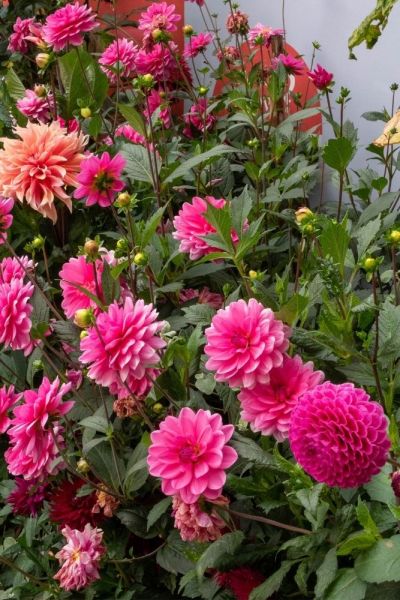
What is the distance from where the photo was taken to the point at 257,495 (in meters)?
0.74

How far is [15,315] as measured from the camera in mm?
853

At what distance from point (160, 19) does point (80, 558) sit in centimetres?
99

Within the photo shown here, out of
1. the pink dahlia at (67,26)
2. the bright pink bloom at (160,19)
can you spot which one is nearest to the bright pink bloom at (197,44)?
the bright pink bloom at (160,19)

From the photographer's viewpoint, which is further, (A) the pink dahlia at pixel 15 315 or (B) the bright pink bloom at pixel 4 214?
(B) the bright pink bloom at pixel 4 214

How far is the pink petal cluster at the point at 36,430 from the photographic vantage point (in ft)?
2.60

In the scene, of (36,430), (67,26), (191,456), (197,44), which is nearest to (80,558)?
(36,430)

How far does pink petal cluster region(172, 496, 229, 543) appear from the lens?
0.65 meters

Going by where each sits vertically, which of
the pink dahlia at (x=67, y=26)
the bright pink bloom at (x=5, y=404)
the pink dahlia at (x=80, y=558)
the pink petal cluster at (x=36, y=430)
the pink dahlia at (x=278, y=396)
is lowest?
the pink dahlia at (x=80, y=558)

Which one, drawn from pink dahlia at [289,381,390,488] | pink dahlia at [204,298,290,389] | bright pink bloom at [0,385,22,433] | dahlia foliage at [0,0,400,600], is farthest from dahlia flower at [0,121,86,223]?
pink dahlia at [289,381,390,488]

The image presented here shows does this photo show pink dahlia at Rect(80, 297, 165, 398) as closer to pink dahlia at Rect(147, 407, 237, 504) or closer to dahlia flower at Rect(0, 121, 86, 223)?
pink dahlia at Rect(147, 407, 237, 504)

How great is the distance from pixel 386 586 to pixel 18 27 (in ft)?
4.79

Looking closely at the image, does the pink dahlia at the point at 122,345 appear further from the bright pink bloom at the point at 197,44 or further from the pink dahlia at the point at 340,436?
the bright pink bloom at the point at 197,44

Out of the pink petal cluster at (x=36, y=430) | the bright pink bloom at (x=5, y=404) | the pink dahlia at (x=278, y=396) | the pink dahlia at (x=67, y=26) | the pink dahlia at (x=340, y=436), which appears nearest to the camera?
the pink dahlia at (x=340, y=436)

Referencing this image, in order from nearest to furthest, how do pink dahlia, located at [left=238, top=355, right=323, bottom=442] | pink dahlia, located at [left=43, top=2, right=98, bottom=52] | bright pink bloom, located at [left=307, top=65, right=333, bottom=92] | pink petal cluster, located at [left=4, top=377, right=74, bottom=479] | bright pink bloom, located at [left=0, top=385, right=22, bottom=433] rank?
pink dahlia, located at [left=238, top=355, right=323, bottom=442] → pink petal cluster, located at [left=4, top=377, right=74, bottom=479] → bright pink bloom, located at [left=0, top=385, right=22, bottom=433] → pink dahlia, located at [left=43, top=2, right=98, bottom=52] → bright pink bloom, located at [left=307, top=65, right=333, bottom=92]
